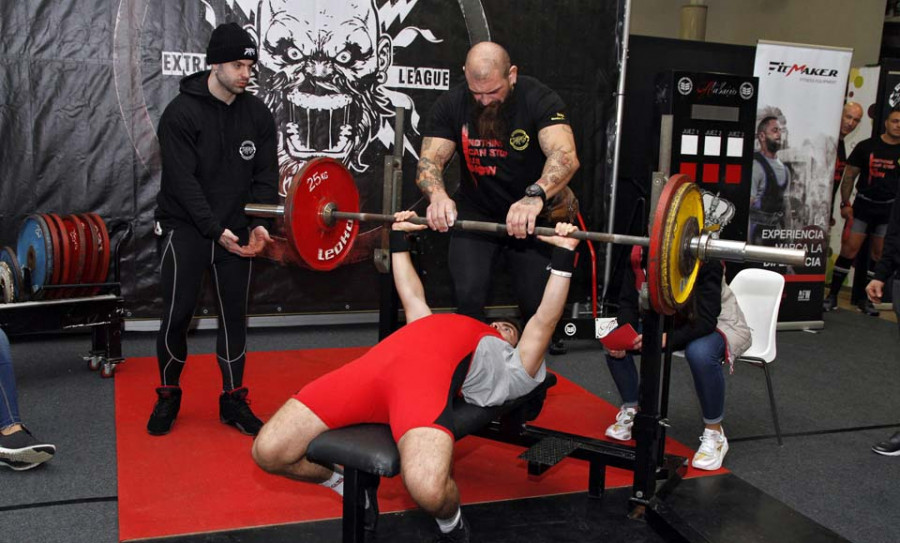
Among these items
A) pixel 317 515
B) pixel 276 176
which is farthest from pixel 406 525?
pixel 276 176

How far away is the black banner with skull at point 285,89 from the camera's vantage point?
4004mm

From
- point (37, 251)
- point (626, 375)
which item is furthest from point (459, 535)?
point (37, 251)

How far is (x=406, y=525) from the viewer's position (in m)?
2.31

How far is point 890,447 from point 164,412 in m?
2.74

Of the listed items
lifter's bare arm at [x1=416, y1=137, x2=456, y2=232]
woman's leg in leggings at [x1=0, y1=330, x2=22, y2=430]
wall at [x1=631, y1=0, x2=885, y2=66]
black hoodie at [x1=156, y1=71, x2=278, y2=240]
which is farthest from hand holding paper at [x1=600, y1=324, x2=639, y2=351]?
wall at [x1=631, y1=0, x2=885, y2=66]

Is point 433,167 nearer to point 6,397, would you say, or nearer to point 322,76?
point 6,397

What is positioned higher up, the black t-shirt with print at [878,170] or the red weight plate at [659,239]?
the black t-shirt with print at [878,170]

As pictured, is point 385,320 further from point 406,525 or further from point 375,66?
point 375,66

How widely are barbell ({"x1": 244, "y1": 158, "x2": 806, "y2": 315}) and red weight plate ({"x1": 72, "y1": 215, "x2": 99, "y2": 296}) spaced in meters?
1.05

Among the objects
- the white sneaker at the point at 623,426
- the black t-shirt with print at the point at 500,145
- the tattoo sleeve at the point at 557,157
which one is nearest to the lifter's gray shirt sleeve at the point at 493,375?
the tattoo sleeve at the point at 557,157

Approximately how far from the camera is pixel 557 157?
2566 mm

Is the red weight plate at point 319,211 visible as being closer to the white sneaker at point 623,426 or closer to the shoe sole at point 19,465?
the shoe sole at point 19,465

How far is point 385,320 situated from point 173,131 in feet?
3.25

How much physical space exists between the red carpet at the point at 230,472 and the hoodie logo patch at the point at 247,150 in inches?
40.4
